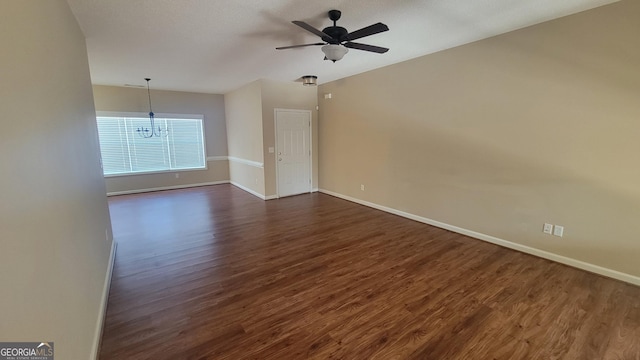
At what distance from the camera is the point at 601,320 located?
6.88 ft

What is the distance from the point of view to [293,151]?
6211 mm

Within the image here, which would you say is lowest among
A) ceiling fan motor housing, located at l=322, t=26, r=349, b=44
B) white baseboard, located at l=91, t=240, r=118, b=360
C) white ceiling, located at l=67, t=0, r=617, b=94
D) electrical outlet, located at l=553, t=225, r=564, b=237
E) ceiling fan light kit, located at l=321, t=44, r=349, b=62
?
white baseboard, located at l=91, t=240, r=118, b=360

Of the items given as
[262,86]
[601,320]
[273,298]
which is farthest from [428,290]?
[262,86]

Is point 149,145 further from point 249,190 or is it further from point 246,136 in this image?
point 249,190

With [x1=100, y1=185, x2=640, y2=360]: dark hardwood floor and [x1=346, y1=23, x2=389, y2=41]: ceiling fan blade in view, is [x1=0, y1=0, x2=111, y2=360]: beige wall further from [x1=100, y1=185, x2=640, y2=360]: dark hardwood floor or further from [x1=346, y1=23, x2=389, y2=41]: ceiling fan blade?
[x1=346, y1=23, x2=389, y2=41]: ceiling fan blade

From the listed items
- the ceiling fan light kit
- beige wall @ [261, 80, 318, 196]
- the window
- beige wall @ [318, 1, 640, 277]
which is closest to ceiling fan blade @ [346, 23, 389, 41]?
the ceiling fan light kit

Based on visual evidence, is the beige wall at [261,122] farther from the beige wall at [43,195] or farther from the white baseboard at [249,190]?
the beige wall at [43,195]

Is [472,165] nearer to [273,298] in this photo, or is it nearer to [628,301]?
[628,301]

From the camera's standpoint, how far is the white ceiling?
2500 mm

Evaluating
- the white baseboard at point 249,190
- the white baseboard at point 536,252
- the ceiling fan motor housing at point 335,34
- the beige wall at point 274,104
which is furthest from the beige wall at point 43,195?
the white baseboard at point 536,252

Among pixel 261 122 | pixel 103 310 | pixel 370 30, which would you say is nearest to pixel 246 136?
pixel 261 122

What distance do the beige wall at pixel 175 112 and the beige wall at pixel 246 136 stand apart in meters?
0.31

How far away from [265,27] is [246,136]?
391cm

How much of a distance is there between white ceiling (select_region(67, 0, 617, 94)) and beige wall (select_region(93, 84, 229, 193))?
2.06 meters
